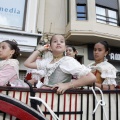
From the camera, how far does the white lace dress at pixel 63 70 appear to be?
5.09ft

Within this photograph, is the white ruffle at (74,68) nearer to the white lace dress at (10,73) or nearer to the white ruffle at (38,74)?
the white lace dress at (10,73)

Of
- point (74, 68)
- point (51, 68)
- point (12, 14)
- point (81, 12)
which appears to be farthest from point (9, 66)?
point (81, 12)

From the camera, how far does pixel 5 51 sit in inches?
76.9

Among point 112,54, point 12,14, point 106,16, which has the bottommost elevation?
point 112,54

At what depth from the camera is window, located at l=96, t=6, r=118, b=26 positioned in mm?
8539

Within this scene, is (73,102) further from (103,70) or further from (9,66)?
(103,70)

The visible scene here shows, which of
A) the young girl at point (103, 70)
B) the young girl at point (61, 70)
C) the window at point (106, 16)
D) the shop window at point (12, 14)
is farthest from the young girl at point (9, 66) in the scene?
the window at point (106, 16)

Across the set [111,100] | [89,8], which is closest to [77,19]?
[89,8]

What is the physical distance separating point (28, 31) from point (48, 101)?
221 inches

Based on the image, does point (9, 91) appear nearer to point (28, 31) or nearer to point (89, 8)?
point (28, 31)

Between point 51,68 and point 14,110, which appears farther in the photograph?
point 51,68

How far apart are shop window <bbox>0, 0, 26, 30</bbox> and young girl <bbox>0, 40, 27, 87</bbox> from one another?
5009 millimetres

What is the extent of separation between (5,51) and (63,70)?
2.09ft

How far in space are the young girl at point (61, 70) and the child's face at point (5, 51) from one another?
193 millimetres
